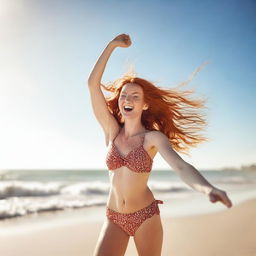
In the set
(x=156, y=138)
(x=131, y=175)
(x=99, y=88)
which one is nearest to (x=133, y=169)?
(x=131, y=175)

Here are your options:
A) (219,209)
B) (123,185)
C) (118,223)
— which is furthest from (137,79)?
(219,209)

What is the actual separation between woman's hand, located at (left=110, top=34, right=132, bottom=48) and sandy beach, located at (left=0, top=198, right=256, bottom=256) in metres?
3.32

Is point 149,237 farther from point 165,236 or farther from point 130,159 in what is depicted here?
point 165,236

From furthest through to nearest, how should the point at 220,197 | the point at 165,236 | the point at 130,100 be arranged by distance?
1. the point at 165,236
2. the point at 130,100
3. the point at 220,197

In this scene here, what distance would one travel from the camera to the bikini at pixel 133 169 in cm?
304

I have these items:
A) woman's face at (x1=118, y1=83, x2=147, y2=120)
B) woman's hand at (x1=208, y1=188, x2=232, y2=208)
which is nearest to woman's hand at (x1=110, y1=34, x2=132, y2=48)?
woman's face at (x1=118, y1=83, x2=147, y2=120)

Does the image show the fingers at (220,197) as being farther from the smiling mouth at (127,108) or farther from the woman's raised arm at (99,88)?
the woman's raised arm at (99,88)

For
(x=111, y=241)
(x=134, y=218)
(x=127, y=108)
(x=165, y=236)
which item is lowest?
(x=165, y=236)

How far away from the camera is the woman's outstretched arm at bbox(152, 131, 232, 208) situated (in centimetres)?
187

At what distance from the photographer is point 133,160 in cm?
306

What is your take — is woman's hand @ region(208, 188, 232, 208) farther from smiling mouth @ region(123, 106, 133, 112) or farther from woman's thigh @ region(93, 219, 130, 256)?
smiling mouth @ region(123, 106, 133, 112)

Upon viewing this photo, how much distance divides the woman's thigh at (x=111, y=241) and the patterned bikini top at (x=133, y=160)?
492 mm

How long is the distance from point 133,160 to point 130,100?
1.80 feet

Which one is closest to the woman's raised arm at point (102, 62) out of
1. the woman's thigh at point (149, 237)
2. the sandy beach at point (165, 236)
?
the woman's thigh at point (149, 237)
